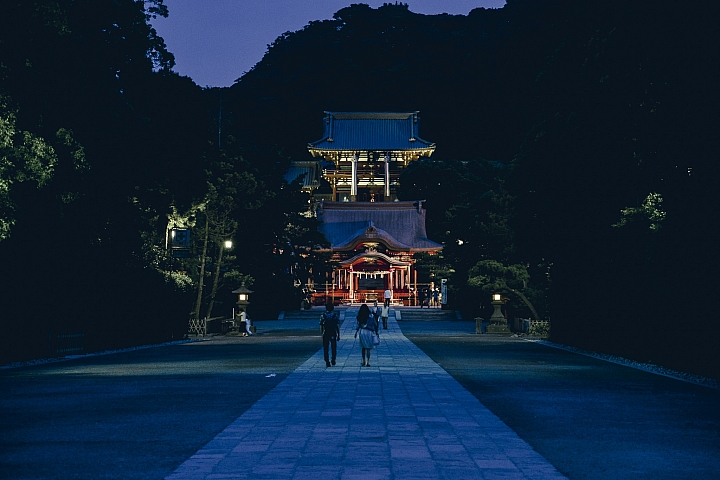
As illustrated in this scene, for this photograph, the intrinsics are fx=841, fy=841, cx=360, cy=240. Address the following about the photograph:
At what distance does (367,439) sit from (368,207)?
56.8 metres

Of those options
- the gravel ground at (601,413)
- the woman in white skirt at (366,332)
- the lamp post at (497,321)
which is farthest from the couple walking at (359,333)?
the lamp post at (497,321)

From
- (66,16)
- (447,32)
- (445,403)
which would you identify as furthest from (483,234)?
(447,32)

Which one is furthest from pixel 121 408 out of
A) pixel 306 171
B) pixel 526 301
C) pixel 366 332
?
pixel 306 171

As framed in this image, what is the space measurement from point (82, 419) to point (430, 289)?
50772mm

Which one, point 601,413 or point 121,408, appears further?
point 121,408

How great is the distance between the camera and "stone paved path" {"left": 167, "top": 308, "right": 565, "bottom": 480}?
6562 millimetres

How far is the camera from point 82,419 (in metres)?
9.90

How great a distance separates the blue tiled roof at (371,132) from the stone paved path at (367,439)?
6048 centimetres

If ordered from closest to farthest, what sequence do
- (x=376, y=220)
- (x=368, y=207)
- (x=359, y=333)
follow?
(x=359, y=333)
(x=376, y=220)
(x=368, y=207)

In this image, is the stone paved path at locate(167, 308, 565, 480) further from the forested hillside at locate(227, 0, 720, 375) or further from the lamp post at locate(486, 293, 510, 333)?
the lamp post at locate(486, 293, 510, 333)

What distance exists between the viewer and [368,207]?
64.8 metres

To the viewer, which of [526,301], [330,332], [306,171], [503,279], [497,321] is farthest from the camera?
[306,171]

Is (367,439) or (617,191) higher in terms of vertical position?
(617,191)

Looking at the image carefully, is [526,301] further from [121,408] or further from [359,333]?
[121,408]
